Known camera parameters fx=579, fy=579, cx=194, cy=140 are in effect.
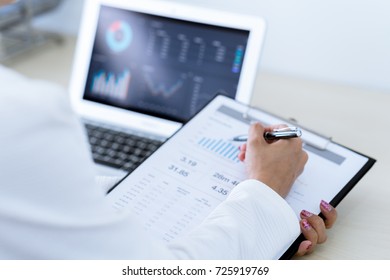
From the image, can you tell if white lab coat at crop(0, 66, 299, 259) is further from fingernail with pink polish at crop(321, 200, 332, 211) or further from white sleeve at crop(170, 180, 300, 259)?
fingernail with pink polish at crop(321, 200, 332, 211)

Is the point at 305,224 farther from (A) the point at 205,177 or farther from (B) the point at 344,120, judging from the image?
(B) the point at 344,120

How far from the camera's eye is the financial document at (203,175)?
809mm

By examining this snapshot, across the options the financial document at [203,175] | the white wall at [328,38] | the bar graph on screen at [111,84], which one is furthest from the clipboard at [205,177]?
the white wall at [328,38]

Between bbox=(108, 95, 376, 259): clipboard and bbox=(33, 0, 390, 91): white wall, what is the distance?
0.48 metres

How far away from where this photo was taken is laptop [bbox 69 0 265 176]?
1.15 metres

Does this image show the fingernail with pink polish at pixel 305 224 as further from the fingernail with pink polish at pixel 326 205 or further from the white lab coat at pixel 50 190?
the white lab coat at pixel 50 190

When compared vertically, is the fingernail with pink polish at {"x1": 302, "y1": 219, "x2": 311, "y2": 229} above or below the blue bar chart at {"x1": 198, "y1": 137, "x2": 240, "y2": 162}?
below

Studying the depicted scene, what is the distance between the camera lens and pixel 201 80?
1.18 metres

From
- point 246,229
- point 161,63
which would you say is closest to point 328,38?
point 161,63

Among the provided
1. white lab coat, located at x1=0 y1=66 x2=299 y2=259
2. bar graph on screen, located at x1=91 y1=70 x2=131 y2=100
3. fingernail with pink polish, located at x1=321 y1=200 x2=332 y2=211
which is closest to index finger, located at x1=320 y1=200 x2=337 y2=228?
fingernail with pink polish, located at x1=321 y1=200 x2=332 y2=211
